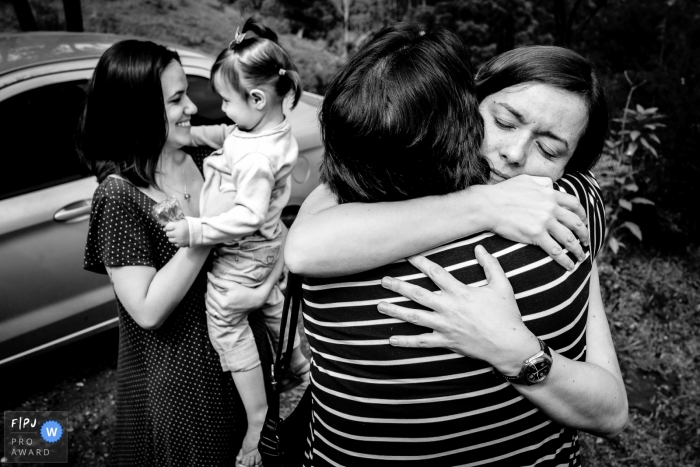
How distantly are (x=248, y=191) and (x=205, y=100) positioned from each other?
186 centimetres

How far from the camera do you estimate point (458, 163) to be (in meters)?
1.14

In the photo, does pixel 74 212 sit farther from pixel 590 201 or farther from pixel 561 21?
pixel 561 21

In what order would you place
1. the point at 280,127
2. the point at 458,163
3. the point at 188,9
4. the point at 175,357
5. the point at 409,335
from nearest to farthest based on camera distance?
the point at 409,335 → the point at 458,163 → the point at 175,357 → the point at 280,127 → the point at 188,9

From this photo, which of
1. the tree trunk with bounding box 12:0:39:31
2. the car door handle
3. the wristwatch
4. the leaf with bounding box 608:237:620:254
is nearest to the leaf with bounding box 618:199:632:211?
the leaf with bounding box 608:237:620:254

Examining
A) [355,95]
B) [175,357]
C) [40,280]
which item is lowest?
[40,280]

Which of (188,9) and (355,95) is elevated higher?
(355,95)

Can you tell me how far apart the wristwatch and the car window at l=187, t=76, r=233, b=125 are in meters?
2.75

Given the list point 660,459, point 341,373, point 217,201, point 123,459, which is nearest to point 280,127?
point 217,201

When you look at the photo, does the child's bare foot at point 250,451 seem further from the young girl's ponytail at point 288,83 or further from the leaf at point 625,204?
the leaf at point 625,204

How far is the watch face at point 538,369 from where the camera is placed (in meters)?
1.01

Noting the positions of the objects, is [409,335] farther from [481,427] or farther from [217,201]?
[217,201]

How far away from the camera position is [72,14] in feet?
15.8

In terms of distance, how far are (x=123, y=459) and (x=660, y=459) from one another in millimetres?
2862

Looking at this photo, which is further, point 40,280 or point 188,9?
point 188,9
